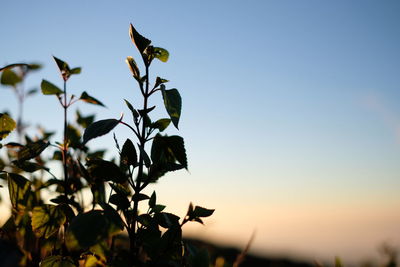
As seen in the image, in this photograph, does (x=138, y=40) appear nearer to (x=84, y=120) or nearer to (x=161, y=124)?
(x=161, y=124)

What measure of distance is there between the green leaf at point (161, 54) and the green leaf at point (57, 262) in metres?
0.80

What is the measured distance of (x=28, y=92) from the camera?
3.06 metres

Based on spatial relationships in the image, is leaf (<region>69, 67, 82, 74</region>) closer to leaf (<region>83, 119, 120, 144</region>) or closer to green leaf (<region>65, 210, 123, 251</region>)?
leaf (<region>83, 119, 120, 144</region>)

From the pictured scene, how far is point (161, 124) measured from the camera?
130 centimetres

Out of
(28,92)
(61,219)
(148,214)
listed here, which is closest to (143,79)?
(148,214)

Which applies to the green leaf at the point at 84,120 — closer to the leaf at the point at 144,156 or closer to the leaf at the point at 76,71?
the leaf at the point at 76,71

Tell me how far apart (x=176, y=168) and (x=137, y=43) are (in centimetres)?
45

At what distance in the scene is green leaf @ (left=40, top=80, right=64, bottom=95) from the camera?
1457 mm

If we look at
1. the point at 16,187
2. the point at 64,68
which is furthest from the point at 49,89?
the point at 16,187

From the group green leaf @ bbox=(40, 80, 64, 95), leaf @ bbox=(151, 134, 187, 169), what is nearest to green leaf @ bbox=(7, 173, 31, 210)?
green leaf @ bbox=(40, 80, 64, 95)

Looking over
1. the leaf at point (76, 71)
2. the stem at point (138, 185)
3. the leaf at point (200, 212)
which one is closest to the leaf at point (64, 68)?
the leaf at point (76, 71)

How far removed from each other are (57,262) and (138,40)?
0.83m

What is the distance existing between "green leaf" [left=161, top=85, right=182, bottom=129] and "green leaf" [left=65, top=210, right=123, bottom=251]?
34 cm

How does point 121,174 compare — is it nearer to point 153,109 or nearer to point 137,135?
point 137,135
